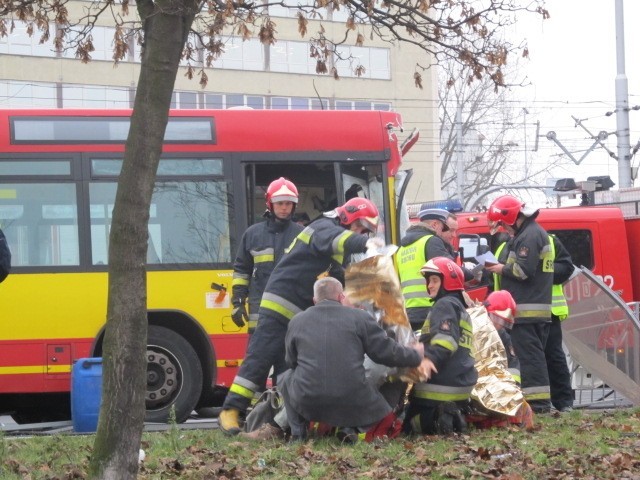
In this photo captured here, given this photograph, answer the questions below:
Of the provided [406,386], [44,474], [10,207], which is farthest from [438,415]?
[10,207]

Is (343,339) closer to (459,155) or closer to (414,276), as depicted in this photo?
(414,276)

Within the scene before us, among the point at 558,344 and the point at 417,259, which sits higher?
the point at 417,259

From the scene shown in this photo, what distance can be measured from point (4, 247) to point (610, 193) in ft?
37.3

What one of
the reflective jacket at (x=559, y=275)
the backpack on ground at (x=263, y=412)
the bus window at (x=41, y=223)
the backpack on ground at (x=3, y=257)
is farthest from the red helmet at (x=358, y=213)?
the bus window at (x=41, y=223)

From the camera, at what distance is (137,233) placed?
5934mm

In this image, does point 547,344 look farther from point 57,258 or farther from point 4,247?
point 4,247

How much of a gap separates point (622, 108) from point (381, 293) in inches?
822

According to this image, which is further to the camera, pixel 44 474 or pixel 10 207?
pixel 10 207

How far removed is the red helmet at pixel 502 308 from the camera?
408 inches

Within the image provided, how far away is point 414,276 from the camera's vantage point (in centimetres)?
1026

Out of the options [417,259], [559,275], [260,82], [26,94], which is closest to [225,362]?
[417,259]

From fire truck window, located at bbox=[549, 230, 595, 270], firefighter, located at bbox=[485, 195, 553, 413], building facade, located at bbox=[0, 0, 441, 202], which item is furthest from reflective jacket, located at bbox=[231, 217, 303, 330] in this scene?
building facade, located at bbox=[0, 0, 441, 202]

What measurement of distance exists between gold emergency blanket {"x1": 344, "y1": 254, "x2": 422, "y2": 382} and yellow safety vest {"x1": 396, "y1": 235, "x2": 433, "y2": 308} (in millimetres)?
1316

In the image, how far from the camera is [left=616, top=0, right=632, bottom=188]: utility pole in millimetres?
27703
